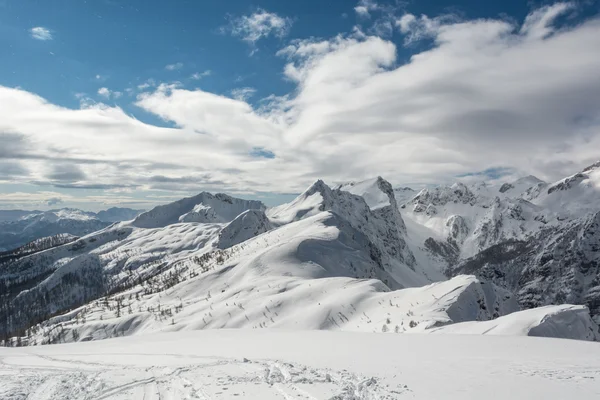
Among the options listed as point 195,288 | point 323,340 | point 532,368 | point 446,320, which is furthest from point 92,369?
point 195,288

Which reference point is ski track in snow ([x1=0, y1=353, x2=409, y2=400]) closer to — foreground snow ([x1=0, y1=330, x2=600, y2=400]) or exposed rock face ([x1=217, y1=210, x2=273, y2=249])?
foreground snow ([x1=0, y1=330, x2=600, y2=400])

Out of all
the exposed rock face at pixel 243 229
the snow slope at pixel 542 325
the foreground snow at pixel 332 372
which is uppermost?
the exposed rock face at pixel 243 229

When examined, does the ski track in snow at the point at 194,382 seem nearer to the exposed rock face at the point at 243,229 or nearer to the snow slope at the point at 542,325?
the snow slope at the point at 542,325

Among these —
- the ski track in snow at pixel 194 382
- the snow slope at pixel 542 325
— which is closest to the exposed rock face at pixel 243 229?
the snow slope at pixel 542 325

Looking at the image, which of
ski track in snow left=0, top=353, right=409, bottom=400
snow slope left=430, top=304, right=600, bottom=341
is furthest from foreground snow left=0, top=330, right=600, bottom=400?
snow slope left=430, top=304, right=600, bottom=341

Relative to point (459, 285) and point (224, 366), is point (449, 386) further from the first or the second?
point (459, 285)
